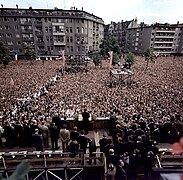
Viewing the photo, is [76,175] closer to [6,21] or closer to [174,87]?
[174,87]

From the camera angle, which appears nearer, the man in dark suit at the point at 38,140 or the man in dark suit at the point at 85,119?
the man in dark suit at the point at 38,140

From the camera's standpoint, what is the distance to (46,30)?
5966 centimetres

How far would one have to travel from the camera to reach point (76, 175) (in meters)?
7.70

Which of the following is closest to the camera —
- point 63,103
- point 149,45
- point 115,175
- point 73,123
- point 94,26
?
point 115,175

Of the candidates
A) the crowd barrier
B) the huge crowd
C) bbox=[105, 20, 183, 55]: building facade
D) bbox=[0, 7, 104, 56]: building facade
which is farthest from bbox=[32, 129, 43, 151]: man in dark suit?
bbox=[105, 20, 183, 55]: building facade

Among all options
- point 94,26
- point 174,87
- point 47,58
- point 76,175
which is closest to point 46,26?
point 47,58

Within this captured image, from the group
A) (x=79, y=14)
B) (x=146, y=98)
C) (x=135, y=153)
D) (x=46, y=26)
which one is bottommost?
(x=146, y=98)

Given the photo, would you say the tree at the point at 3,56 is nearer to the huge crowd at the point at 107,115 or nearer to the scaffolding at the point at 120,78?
the huge crowd at the point at 107,115

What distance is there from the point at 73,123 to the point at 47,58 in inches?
2113

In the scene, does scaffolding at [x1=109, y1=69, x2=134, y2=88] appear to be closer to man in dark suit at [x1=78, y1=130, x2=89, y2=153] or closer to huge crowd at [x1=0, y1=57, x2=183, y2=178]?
huge crowd at [x1=0, y1=57, x2=183, y2=178]

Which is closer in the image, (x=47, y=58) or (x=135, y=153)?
→ (x=135, y=153)

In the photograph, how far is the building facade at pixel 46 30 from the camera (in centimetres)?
5766

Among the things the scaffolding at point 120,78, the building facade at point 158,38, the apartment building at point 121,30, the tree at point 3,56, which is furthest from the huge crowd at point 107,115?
the apartment building at point 121,30

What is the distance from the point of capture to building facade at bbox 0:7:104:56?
189ft
